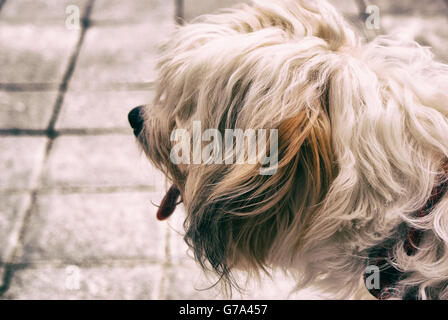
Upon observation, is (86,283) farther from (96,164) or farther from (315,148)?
(315,148)

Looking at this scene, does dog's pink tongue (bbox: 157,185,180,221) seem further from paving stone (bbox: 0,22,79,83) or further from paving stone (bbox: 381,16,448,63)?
paving stone (bbox: 381,16,448,63)

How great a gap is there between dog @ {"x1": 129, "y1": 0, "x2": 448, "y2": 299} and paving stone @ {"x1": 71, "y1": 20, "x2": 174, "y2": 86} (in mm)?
2487

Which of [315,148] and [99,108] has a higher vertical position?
[315,148]

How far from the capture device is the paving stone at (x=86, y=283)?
2.81 m

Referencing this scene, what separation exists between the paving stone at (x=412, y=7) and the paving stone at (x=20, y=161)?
3.99m

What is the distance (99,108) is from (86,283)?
1755 millimetres

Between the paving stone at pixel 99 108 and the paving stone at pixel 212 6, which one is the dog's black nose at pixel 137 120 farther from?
the paving stone at pixel 212 6

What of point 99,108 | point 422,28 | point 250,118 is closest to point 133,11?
point 99,108

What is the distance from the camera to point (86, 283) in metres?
2.87

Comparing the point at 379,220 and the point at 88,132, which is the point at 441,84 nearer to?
the point at 379,220

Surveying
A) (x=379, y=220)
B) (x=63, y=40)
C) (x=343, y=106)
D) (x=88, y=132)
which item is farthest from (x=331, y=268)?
(x=63, y=40)

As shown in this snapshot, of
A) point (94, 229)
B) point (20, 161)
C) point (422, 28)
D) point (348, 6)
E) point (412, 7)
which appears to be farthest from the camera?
point (412, 7)

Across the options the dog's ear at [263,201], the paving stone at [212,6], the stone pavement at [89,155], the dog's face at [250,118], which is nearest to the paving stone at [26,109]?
the stone pavement at [89,155]

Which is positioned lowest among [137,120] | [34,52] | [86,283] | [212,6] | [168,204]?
[86,283]
